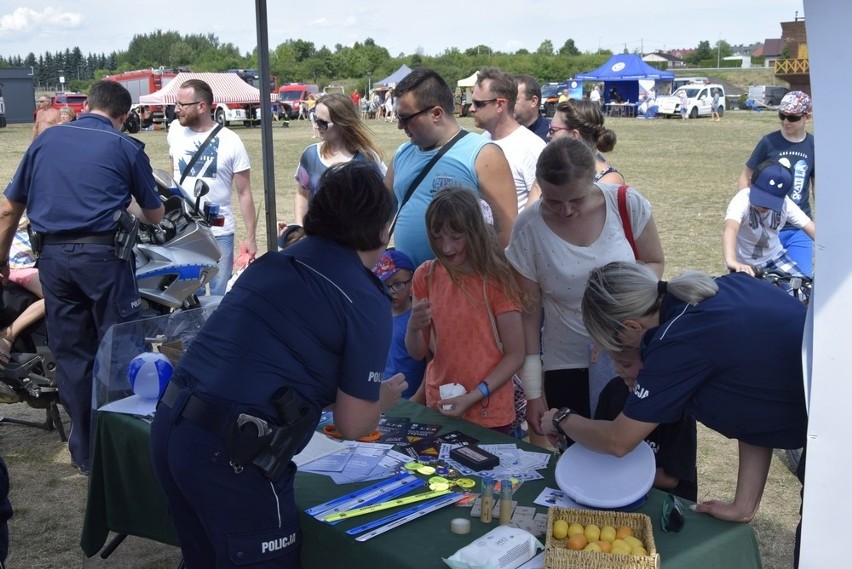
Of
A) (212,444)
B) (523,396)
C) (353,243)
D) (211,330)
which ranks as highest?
(353,243)

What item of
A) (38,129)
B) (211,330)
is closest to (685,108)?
(38,129)

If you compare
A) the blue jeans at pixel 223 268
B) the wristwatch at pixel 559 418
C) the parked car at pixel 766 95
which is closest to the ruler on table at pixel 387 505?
the wristwatch at pixel 559 418

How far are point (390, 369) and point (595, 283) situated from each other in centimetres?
148

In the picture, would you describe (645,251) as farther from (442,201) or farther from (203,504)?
(203,504)

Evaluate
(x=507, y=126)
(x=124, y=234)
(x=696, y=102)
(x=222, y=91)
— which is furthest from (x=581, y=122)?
(x=696, y=102)

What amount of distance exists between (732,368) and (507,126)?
285 centimetres

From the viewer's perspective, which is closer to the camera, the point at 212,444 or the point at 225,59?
the point at 212,444

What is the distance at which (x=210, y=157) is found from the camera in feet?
17.1

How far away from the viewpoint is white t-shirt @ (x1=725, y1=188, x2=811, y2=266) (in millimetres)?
4406

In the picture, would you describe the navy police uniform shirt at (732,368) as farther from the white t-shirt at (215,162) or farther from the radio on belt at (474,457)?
the white t-shirt at (215,162)

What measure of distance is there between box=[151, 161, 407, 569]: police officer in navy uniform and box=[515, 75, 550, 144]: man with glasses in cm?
383

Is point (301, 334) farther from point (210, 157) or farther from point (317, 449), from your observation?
point (210, 157)

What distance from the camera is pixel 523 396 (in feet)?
10.7

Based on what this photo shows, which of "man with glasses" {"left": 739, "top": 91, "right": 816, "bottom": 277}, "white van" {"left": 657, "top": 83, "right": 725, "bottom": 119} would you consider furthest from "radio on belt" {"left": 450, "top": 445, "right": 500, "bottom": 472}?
"white van" {"left": 657, "top": 83, "right": 725, "bottom": 119}
